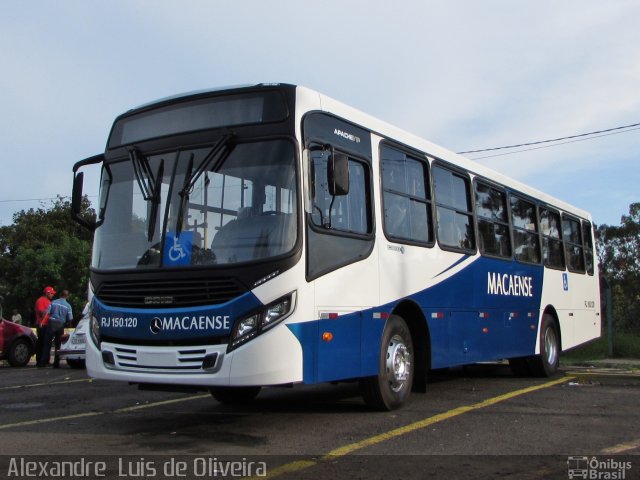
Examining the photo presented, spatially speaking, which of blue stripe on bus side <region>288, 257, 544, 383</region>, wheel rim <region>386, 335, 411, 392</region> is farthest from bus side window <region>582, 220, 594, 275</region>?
wheel rim <region>386, 335, 411, 392</region>

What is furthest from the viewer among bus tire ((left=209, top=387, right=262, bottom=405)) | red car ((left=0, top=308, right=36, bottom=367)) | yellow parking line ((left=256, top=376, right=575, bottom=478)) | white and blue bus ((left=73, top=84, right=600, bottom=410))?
red car ((left=0, top=308, right=36, bottom=367))

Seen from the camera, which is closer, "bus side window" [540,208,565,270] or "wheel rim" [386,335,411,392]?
"wheel rim" [386,335,411,392]

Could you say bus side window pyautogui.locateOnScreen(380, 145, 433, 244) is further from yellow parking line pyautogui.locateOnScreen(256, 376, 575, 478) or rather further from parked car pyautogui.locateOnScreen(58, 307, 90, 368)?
parked car pyautogui.locateOnScreen(58, 307, 90, 368)

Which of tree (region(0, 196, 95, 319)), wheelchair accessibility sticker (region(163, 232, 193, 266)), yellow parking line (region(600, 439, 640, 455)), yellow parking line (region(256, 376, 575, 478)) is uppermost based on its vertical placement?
tree (region(0, 196, 95, 319))

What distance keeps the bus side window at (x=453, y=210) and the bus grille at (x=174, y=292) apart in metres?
3.66

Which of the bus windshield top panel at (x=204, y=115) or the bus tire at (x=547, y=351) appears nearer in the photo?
the bus windshield top panel at (x=204, y=115)

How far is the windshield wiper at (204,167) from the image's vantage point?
6461 millimetres

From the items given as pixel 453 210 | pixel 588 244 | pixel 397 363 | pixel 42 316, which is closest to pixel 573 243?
pixel 588 244

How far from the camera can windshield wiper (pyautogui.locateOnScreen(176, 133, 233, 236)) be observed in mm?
6461

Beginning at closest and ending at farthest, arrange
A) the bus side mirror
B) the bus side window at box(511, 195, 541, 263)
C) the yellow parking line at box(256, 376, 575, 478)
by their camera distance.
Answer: the yellow parking line at box(256, 376, 575, 478), the bus side mirror, the bus side window at box(511, 195, 541, 263)

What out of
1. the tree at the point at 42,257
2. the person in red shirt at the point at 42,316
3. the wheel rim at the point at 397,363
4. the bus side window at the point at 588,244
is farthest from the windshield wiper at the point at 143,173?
the tree at the point at 42,257

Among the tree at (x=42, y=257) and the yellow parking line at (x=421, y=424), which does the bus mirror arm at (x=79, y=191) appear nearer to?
the yellow parking line at (x=421, y=424)

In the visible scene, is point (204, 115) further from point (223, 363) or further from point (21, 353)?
point (21, 353)

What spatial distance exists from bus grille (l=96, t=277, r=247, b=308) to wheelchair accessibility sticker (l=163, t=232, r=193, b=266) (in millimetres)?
186
